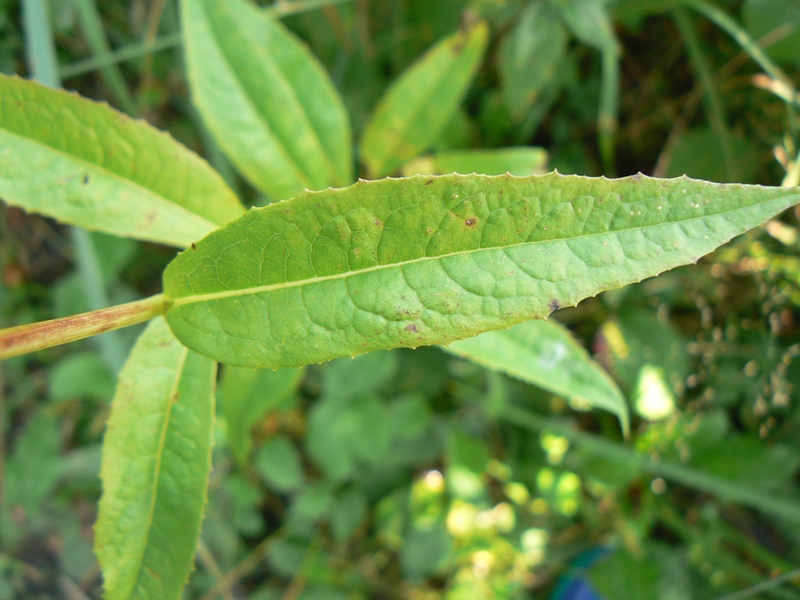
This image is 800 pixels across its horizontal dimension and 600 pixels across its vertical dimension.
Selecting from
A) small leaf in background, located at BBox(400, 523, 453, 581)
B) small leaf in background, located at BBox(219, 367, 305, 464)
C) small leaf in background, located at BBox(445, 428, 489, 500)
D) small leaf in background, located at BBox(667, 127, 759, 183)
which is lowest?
small leaf in background, located at BBox(400, 523, 453, 581)

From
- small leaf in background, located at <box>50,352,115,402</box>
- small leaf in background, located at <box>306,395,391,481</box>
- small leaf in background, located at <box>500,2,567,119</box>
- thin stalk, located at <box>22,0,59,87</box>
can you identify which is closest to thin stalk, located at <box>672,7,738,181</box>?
small leaf in background, located at <box>500,2,567,119</box>

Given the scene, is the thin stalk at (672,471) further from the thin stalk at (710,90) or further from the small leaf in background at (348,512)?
the thin stalk at (710,90)

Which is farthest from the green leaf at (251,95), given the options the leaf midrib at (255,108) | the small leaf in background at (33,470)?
the small leaf in background at (33,470)

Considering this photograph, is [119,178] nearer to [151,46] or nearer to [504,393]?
[151,46]

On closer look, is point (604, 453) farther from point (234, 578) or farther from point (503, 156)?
point (234, 578)

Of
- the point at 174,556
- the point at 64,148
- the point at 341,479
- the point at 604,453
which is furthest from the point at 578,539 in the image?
the point at 64,148

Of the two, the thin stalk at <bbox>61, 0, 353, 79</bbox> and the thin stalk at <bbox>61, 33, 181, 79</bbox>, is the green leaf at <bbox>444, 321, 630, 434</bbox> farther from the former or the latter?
the thin stalk at <bbox>61, 33, 181, 79</bbox>

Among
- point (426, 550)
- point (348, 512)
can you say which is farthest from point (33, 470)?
point (426, 550)
